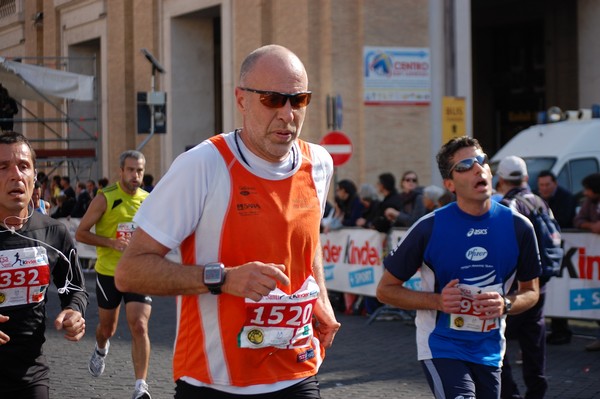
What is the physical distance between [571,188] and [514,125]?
16.4m

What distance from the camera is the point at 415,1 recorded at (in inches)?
947

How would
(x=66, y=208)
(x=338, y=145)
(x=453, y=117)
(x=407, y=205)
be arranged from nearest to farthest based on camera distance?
(x=407, y=205)
(x=453, y=117)
(x=338, y=145)
(x=66, y=208)

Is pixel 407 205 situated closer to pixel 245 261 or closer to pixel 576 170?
pixel 576 170

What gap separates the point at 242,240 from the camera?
4.06 m

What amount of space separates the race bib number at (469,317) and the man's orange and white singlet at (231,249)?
5.32ft

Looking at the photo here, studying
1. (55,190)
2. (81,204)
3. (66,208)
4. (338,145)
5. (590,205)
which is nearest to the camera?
(590,205)

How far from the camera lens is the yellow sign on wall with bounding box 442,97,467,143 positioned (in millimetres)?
17703

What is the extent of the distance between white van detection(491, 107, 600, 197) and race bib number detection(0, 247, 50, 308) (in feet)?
39.5

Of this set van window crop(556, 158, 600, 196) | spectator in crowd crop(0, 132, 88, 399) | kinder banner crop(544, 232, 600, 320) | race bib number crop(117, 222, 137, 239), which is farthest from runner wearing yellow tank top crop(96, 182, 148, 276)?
van window crop(556, 158, 600, 196)

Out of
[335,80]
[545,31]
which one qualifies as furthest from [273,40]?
[545,31]

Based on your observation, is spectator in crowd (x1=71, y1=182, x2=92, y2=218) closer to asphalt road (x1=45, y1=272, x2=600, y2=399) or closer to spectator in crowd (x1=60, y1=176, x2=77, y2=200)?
spectator in crowd (x1=60, y1=176, x2=77, y2=200)

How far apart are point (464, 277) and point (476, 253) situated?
0.14m

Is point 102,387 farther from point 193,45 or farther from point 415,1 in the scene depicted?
point 193,45

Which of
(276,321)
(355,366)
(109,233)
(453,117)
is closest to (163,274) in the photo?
(276,321)
